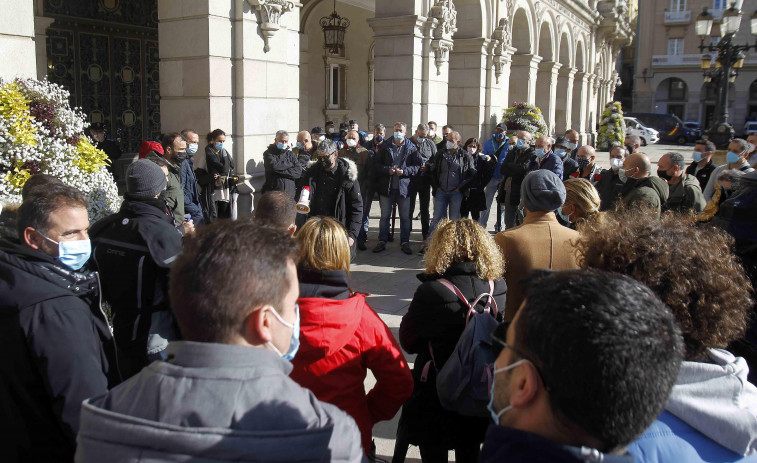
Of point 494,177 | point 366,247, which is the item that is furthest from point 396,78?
point 366,247

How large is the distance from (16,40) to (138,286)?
3.79m

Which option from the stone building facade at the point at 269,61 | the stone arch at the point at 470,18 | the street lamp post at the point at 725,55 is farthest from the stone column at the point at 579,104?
the stone arch at the point at 470,18

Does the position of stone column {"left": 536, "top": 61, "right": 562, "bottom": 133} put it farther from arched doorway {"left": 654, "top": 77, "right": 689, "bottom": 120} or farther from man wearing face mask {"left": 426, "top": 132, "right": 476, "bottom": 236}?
arched doorway {"left": 654, "top": 77, "right": 689, "bottom": 120}

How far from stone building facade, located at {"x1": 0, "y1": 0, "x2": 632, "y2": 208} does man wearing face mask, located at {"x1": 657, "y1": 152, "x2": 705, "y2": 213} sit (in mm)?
5671

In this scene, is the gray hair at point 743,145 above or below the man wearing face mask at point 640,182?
above

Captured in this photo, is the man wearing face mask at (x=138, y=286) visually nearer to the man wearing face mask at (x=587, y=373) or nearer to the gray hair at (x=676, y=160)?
the man wearing face mask at (x=587, y=373)

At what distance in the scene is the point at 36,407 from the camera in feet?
7.11

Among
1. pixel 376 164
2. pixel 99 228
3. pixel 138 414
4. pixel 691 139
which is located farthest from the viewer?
pixel 691 139

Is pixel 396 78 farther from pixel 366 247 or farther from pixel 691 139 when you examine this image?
pixel 691 139

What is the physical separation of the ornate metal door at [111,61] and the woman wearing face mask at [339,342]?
1056 cm

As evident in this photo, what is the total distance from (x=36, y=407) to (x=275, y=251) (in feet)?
Answer: 4.05

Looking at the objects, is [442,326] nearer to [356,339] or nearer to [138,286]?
[356,339]

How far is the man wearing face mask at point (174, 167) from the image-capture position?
6.09 meters

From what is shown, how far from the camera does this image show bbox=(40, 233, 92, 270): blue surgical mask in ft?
8.70
